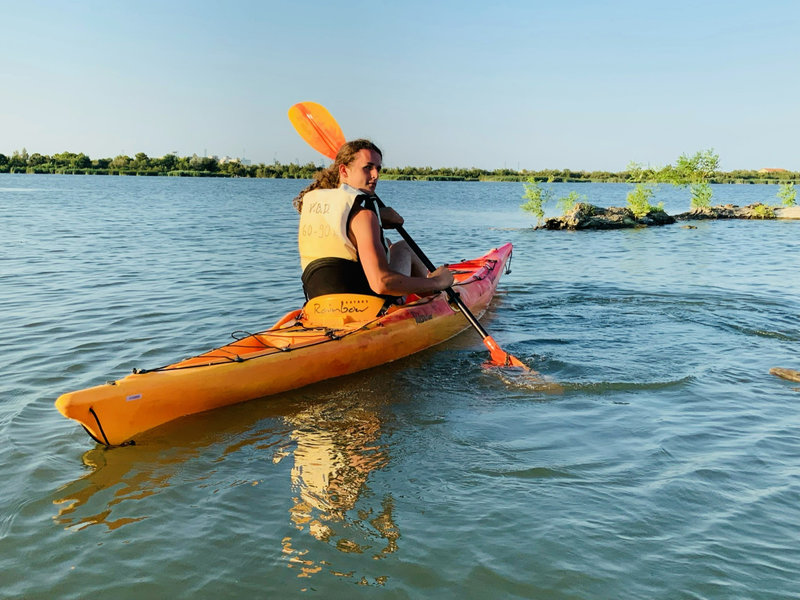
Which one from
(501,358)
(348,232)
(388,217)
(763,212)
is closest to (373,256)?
(348,232)

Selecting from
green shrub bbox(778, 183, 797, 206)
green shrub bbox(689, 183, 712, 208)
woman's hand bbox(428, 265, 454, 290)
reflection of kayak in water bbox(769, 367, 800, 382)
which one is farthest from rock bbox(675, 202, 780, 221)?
woman's hand bbox(428, 265, 454, 290)

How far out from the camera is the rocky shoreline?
1975cm

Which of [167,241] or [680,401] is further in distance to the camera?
[167,241]

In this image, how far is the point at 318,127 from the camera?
6129 mm

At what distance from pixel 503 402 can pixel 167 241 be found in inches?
477

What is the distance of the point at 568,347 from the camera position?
6148mm

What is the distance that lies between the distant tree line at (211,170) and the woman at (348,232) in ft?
231

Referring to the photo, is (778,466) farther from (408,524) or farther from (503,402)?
(408,524)

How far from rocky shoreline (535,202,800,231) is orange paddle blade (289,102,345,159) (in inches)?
583

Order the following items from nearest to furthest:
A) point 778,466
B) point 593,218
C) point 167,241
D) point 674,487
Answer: point 674,487 < point 778,466 < point 167,241 < point 593,218

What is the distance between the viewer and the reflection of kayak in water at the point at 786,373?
498 cm

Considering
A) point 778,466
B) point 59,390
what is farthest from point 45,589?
point 778,466

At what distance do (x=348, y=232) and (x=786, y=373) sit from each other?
3.76 meters

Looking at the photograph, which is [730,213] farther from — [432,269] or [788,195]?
[432,269]
